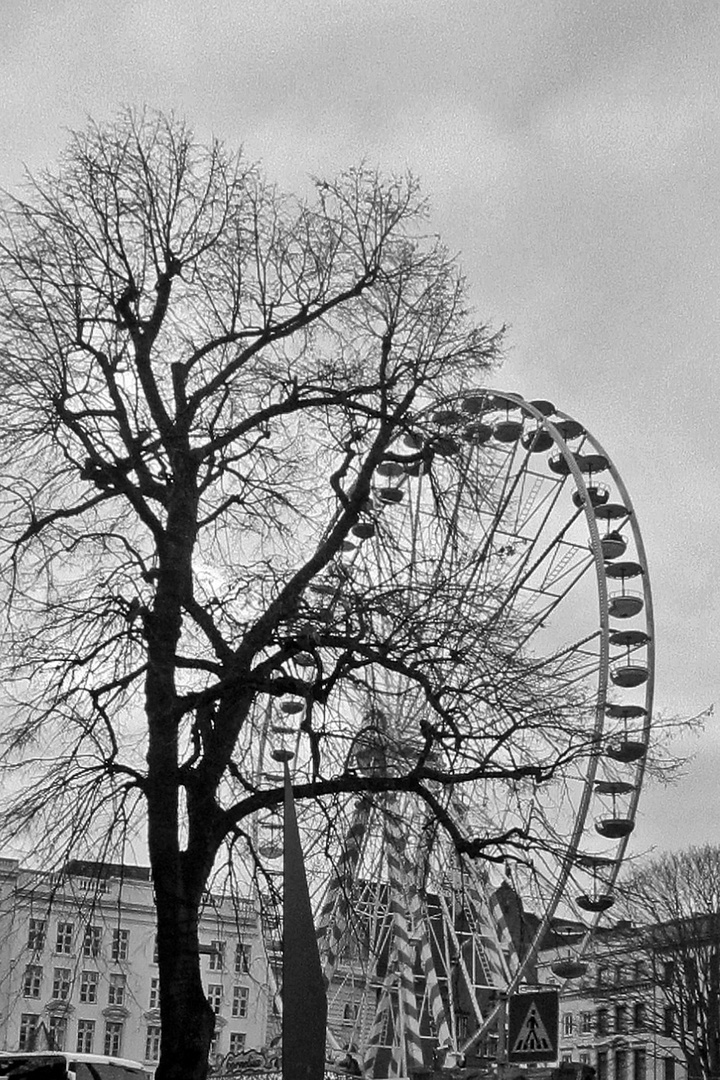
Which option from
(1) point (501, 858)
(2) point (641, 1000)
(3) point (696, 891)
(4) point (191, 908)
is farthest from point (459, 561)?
(2) point (641, 1000)

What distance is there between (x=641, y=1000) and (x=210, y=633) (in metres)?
42.2

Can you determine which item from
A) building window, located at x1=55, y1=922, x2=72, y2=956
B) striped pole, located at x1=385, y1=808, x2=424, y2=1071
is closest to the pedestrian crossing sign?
building window, located at x1=55, y1=922, x2=72, y2=956

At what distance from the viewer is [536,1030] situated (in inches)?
625

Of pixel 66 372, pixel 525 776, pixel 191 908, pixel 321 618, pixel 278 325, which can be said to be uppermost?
pixel 278 325

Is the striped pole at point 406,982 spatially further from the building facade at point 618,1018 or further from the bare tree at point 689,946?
the bare tree at point 689,946

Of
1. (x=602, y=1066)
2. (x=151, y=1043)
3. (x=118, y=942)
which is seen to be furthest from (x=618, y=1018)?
(x=118, y=942)

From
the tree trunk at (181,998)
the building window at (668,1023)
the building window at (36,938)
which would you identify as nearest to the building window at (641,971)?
the building window at (668,1023)

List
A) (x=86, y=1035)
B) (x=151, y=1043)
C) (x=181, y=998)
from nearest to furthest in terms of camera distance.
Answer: (x=181, y=998) < (x=86, y=1035) < (x=151, y=1043)

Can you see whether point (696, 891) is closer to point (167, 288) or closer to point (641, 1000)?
point (641, 1000)

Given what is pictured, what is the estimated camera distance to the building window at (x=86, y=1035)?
76812 mm

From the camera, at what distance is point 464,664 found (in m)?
14.1

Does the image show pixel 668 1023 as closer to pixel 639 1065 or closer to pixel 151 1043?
pixel 639 1065

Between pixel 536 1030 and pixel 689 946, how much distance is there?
35212mm

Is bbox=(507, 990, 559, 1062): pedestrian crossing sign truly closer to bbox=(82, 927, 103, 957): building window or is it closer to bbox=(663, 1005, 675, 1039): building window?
bbox=(82, 927, 103, 957): building window
